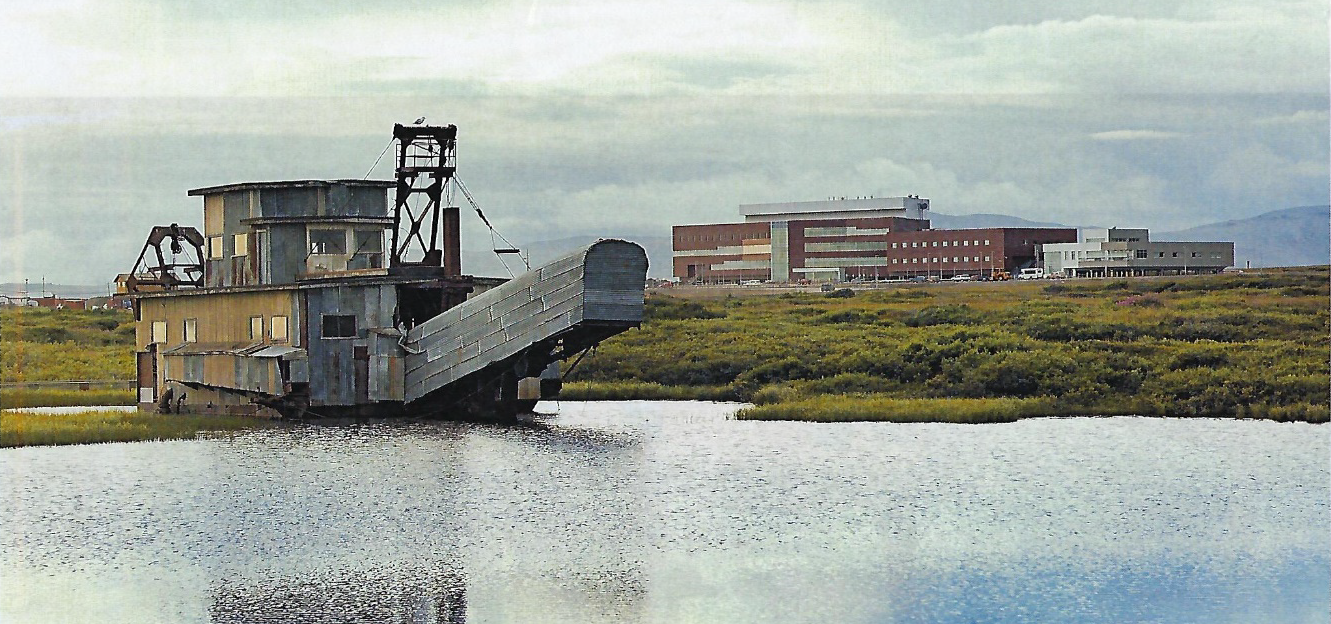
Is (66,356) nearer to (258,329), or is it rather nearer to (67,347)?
(67,347)

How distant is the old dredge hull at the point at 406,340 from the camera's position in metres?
50.1

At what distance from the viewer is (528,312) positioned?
51406mm

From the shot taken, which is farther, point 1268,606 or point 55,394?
point 55,394

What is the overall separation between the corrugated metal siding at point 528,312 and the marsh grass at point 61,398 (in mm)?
19950

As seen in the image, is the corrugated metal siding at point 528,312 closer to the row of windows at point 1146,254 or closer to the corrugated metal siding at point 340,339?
the corrugated metal siding at point 340,339

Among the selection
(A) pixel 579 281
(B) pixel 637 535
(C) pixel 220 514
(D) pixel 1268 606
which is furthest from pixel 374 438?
(D) pixel 1268 606

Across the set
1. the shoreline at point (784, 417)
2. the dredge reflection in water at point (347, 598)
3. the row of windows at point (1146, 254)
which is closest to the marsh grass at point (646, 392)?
the shoreline at point (784, 417)

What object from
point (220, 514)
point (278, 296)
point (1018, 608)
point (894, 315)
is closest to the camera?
point (1018, 608)

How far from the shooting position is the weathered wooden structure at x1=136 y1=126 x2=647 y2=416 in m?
51.1

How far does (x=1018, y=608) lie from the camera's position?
90.9ft

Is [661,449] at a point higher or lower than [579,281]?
lower

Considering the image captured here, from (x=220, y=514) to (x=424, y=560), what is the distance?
7.77 meters

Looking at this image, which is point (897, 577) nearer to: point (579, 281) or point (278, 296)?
point (579, 281)

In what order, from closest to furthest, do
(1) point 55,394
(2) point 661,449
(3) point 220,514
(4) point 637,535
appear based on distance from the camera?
(4) point 637,535, (3) point 220,514, (2) point 661,449, (1) point 55,394
